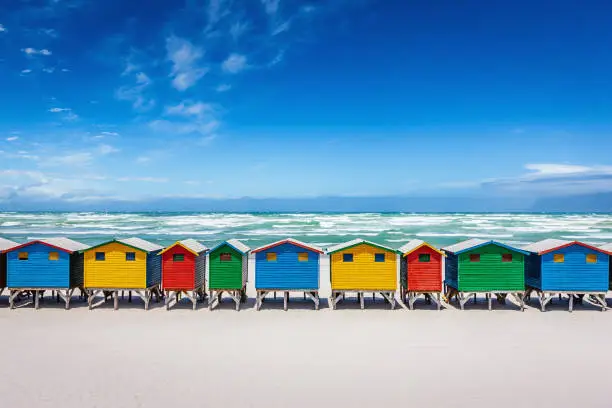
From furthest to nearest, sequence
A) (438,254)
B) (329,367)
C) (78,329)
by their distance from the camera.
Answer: (438,254) < (78,329) < (329,367)

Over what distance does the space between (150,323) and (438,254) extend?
12686 millimetres

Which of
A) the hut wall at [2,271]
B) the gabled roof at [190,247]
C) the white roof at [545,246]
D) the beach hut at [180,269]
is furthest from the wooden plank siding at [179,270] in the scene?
the white roof at [545,246]

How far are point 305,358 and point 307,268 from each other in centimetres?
656

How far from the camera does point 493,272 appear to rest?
68.2ft

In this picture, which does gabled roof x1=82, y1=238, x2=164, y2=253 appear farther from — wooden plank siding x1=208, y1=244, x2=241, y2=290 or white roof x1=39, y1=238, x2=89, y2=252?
wooden plank siding x1=208, y1=244, x2=241, y2=290

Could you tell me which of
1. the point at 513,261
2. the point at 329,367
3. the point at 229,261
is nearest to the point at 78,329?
the point at 229,261

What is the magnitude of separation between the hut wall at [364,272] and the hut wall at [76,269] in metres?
11.9

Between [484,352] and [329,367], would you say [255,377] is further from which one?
[484,352]

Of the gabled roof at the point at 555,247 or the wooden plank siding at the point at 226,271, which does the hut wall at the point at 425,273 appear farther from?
the wooden plank siding at the point at 226,271

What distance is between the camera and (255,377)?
1328cm

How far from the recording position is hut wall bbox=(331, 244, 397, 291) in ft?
68.7

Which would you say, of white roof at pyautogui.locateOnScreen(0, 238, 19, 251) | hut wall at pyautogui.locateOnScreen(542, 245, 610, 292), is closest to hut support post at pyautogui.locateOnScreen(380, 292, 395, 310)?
hut wall at pyautogui.locateOnScreen(542, 245, 610, 292)

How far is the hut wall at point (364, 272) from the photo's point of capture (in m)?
20.9

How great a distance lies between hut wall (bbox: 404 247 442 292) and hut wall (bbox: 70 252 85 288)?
15.3m
